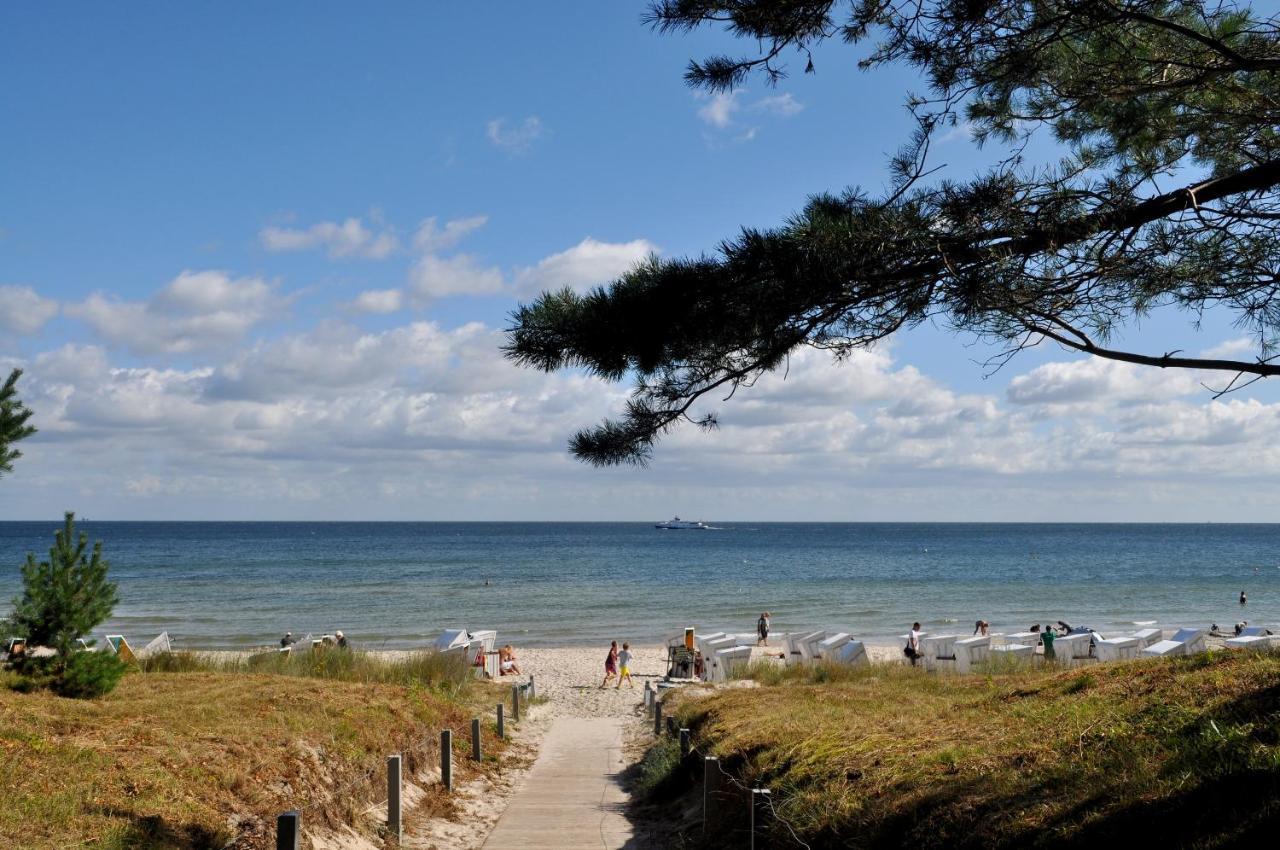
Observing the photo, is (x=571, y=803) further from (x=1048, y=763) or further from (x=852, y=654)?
(x=852, y=654)

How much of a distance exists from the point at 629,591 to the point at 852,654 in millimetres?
36167

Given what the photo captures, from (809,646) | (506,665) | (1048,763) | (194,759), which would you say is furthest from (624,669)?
(1048,763)

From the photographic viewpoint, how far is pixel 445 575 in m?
69.9

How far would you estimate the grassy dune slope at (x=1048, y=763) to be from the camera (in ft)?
16.4

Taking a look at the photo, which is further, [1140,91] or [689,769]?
[689,769]

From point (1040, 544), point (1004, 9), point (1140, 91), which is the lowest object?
point (1040, 544)

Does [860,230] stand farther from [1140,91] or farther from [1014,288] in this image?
[1140,91]

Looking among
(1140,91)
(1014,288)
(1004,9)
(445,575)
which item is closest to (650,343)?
(1014,288)

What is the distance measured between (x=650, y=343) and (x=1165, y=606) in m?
50.5

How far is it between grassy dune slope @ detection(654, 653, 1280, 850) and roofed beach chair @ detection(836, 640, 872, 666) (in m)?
12.0

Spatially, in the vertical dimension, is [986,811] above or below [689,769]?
above

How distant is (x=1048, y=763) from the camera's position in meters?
6.33

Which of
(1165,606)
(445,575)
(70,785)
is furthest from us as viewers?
(445,575)

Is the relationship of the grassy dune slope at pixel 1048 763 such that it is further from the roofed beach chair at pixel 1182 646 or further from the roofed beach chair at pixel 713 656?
the roofed beach chair at pixel 713 656
